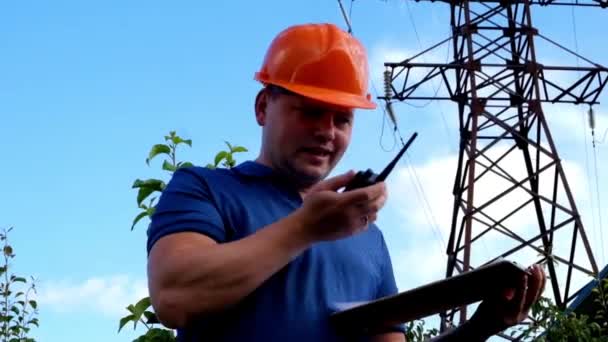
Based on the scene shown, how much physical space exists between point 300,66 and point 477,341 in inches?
23.7

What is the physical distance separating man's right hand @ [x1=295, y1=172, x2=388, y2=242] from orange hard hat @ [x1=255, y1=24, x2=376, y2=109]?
0.29m

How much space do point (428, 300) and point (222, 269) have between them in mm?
347

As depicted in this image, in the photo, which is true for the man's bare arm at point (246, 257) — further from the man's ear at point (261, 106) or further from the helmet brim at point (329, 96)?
the man's ear at point (261, 106)

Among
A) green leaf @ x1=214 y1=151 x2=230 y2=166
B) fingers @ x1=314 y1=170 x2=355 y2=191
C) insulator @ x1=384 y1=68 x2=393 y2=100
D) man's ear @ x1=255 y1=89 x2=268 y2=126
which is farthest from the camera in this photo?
insulator @ x1=384 y1=68 x2=393 y2=100

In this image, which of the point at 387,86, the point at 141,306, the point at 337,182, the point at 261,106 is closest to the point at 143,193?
the point at 141,306

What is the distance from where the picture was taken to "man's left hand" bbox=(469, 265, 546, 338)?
1.87 metres

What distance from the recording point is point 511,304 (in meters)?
1.89

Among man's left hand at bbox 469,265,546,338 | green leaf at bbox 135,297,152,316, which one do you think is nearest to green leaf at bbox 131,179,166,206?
green leaf at bbox 135,297,152,316

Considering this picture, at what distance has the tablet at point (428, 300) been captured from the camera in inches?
67.9

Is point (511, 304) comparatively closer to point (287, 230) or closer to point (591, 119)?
point (287, 230)

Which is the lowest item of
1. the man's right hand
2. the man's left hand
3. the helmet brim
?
the man's left hand

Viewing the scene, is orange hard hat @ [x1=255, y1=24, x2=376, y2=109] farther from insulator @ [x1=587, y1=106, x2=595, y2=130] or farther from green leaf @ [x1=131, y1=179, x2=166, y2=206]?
insulator @ [x1=587, y1=106, x2=595, y2=130]

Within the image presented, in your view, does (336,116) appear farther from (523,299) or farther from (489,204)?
(489,204)

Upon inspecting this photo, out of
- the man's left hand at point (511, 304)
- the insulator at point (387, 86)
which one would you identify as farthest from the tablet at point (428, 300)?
Result: the insulator at point (387, 86)
